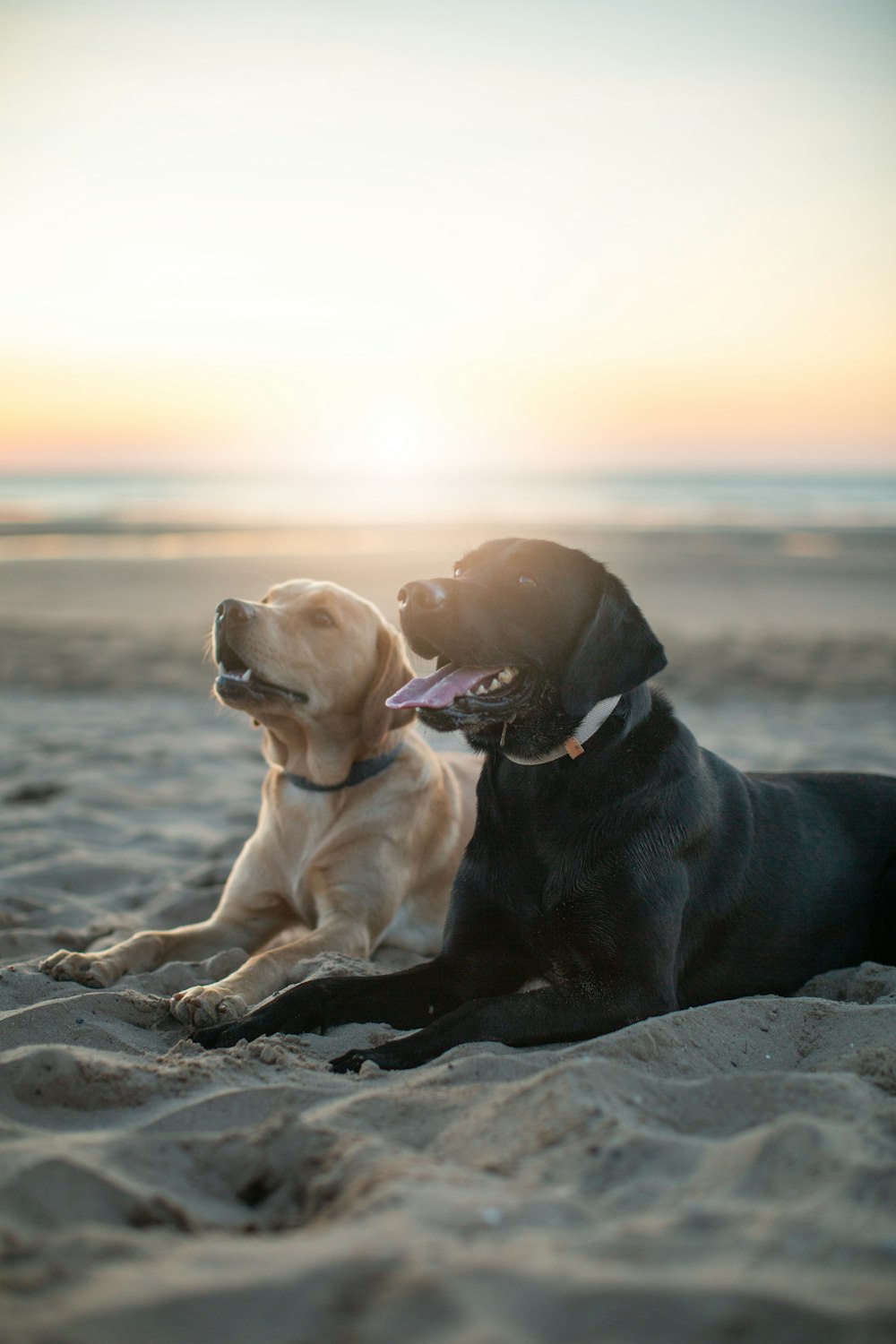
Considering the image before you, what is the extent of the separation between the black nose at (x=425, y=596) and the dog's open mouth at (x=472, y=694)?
0.22 m

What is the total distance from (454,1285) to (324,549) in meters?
19.0

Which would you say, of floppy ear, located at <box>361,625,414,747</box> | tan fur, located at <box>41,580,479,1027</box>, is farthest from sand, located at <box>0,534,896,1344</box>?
floppy ear, located at <box>361,625,414,747</box>

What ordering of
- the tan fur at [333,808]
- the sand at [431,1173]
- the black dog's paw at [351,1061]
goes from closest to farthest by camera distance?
the sand at [431,1173] → the black dog's paw at [351,1061] → the tan fur at [333,808]

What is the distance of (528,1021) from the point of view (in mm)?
2920

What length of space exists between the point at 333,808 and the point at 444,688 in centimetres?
124

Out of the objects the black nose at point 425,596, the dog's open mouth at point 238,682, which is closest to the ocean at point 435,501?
the dog's open mouth at point 238,682

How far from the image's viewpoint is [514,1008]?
2951 millimetres

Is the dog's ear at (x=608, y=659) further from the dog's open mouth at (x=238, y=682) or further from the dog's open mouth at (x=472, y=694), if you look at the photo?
the dog's open mouth at (x=238, y=682)

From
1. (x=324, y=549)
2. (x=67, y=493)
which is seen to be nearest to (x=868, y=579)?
(x=324, y=549)

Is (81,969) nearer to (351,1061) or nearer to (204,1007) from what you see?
(204,1007)

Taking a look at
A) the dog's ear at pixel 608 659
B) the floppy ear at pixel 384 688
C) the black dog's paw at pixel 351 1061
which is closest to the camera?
the black dog's paw at pixel 351 1061

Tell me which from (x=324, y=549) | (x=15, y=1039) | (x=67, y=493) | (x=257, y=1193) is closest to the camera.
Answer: (x=257, y=1193)

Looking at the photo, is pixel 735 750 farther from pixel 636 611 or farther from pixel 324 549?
pixel 324 549

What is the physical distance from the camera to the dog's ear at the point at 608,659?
317 centimetres
